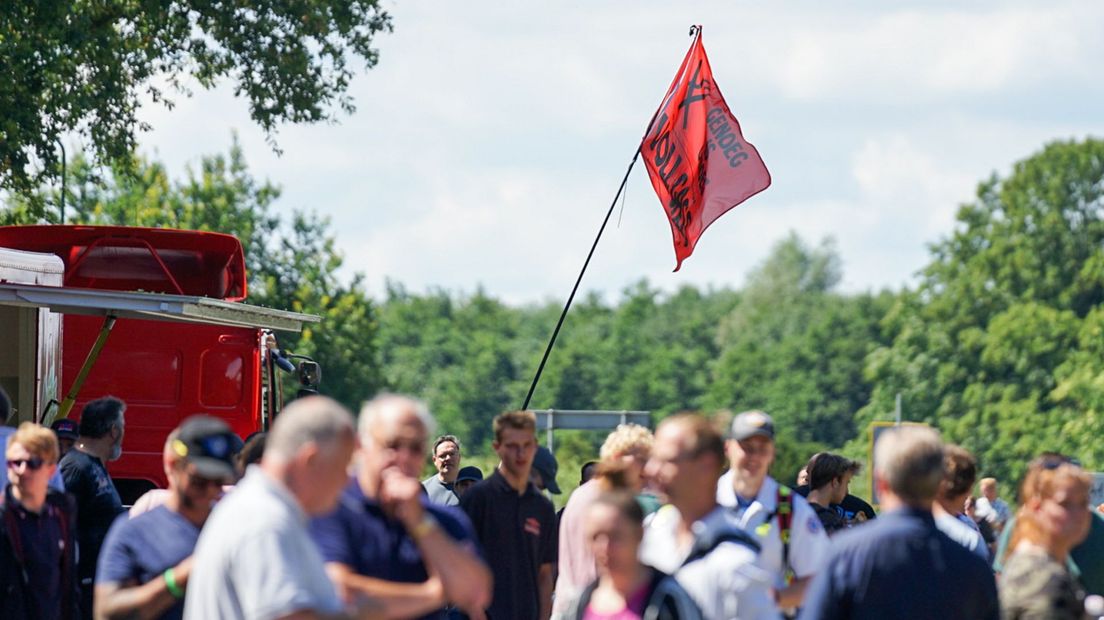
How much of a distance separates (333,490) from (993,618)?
93.4 inches

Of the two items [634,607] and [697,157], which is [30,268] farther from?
[634,607]

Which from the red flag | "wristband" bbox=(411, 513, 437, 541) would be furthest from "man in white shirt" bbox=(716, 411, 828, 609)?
the red flag

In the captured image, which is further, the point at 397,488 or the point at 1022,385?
the point at 1022,385

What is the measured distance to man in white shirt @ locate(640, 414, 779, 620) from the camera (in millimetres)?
5617

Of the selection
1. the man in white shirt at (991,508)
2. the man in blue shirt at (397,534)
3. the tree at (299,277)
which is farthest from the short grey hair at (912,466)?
the tree at (299,277)

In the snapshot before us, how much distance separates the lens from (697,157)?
14.9 metres

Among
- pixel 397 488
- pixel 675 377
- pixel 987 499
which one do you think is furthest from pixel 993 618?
pixel 675 377

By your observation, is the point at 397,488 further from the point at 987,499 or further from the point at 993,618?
the point at 987,499

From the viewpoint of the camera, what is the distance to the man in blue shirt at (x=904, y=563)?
564cm

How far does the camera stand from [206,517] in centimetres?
611

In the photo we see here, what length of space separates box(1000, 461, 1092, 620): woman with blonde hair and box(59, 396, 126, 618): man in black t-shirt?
4.50m

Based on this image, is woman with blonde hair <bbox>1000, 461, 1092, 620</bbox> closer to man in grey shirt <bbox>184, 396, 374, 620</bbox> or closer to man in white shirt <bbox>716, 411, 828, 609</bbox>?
man in white shirt <bbox>716, 411, 828, 609</bbox>

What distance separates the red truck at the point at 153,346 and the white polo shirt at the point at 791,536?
7718 millimetres

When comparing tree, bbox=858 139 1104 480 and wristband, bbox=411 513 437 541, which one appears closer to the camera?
wristband, bbox=411 513 437 541
